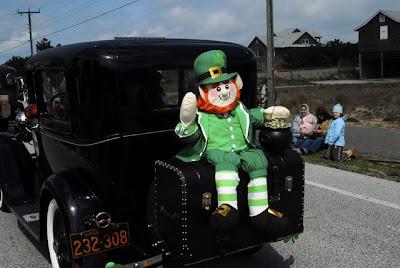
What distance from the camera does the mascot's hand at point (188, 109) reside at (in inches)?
120

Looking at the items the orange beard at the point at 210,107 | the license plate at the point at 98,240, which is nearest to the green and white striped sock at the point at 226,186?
the orange beard at the point at 210,107

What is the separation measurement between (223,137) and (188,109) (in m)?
0.37

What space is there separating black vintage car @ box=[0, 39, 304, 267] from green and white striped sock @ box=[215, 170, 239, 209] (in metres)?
0.05

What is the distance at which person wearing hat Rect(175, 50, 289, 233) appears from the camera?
2992 mm

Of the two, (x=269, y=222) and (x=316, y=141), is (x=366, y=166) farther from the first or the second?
(x=269, y=222)

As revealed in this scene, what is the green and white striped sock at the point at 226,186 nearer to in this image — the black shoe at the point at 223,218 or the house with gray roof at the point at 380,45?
the black shoe at the point at 223,218

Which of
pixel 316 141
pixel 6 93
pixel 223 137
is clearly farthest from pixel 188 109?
pixel 316 141

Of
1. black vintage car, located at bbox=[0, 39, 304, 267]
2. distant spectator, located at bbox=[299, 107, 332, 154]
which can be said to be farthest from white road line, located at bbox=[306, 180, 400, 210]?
distant spectator, located at bbox=[299, 107, 332, 154]

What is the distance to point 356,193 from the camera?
647 cm

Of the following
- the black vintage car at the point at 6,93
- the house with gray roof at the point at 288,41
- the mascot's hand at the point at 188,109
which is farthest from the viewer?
the house with gray roof at the point at 288,41

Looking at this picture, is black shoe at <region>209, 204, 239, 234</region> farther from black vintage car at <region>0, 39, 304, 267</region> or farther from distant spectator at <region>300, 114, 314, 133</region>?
distant spectator at <region>300, 114, 314, 133</region>

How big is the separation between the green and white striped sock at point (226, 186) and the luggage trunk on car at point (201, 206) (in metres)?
0.05

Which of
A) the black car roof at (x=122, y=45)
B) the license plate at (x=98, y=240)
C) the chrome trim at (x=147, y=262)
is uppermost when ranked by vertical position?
the black car roof at (x=122, y=45)

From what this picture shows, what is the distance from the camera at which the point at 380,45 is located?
197 feet
